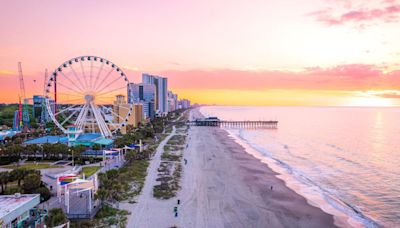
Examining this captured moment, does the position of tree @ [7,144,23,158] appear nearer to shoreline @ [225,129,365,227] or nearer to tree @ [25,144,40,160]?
tree @ [25,144,40,160]

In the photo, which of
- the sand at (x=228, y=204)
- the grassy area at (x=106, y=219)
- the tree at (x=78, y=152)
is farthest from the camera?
the tree at (x=78, y=152)

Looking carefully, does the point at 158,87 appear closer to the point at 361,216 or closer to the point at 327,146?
the point at 327,146

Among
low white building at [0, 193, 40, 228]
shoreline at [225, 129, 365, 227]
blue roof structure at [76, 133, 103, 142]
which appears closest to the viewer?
low white building at [0, 193, 40, 228]

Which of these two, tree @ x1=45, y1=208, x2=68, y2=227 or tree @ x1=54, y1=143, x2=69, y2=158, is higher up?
tree @ x1=54, y1=143, x2=69, y2=158

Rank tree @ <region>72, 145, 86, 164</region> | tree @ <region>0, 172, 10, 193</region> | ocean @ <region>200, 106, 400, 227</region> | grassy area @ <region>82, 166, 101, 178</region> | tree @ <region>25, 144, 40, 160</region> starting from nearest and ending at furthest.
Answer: tree @ <region>0, 172, 10, 193</region>
ocean @ <region>200, 106, 400, 227</region>
grassy area @ <region>82, 166, 101, 178</region>
tree @ <region>72, 145, 86, 164</region>
tree @ <region>25, 144, 40, 160</region>

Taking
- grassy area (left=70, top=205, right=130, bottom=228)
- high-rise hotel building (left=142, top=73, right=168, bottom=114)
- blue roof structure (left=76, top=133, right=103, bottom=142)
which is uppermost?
high-rise hotel building (left=142, top=73, right=168, bottom=114)

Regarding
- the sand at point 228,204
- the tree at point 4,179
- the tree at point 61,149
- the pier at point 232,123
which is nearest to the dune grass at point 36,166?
the tree at point 61,149

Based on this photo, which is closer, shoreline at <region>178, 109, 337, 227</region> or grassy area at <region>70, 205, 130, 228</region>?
grassy area at <region>70, 205, 130, 228</region>

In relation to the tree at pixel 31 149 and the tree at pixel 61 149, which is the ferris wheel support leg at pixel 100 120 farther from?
the tree at pixel 31 149

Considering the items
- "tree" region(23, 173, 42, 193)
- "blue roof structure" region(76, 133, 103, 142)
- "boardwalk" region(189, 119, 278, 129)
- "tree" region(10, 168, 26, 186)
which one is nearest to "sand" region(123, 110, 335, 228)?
"tree" region(23, 173, 42, 193)
